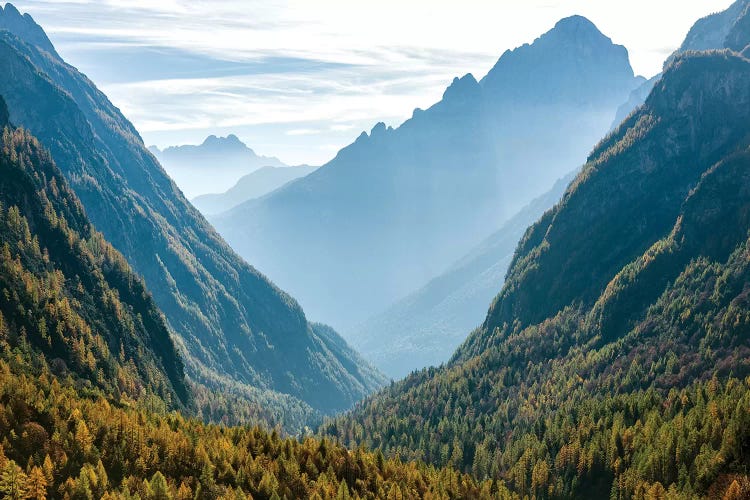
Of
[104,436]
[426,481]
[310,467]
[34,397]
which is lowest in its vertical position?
[426,481]

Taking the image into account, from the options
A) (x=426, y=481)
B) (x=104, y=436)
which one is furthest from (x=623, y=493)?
(x=104, y=436)

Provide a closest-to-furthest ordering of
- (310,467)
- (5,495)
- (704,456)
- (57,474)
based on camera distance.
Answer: (5,495) < (57,474) < (310,467) < (704,456)

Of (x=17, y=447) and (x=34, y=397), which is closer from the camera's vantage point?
(x=17, y=447)

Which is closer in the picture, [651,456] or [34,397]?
[34,397]

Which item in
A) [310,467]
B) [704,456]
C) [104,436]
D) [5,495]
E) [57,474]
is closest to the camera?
[5,495]

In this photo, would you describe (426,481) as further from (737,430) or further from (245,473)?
(737,430)

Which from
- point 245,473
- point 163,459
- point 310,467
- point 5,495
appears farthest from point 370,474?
point 5,495

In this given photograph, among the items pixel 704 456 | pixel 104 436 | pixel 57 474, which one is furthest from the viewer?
pixel 704 456

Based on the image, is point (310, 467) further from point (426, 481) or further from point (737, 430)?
point (737, 430)

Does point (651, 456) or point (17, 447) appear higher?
point (17, 447)
